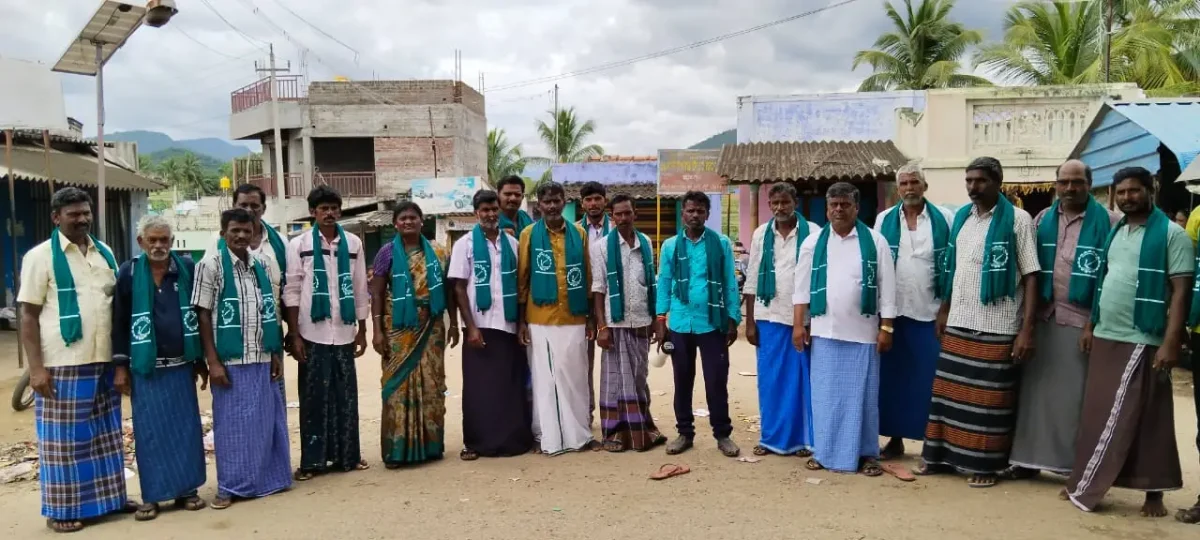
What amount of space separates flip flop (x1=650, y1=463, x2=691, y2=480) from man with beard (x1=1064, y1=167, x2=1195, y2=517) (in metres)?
2.06

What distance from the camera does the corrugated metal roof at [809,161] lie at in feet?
43.6

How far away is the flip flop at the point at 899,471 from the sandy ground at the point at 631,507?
7 cm

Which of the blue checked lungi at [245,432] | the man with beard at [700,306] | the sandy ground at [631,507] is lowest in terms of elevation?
the sandy ground at [631,507]

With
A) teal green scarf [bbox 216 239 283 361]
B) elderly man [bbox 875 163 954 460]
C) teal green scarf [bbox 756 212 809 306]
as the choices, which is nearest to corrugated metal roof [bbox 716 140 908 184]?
teal green scarf [bbox 756 212 809 306]

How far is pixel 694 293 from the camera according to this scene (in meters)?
5.07

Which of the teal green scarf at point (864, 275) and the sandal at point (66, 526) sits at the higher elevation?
the teal green scarf at point (864, 275)

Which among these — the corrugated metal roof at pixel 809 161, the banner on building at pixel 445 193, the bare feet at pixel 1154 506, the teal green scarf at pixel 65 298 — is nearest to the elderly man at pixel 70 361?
the teal green scarf at pixel 65 298

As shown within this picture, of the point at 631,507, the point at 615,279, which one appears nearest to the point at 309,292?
the point at 615,279

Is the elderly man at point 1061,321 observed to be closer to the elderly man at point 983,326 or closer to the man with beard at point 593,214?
the elderly man at point 983,326

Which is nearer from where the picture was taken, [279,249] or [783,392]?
[279,249]

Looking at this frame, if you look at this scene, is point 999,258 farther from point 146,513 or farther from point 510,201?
point 146,513

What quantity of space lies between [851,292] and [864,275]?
124mm

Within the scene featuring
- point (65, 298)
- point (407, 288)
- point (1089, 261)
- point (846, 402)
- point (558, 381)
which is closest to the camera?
point (65, 298)

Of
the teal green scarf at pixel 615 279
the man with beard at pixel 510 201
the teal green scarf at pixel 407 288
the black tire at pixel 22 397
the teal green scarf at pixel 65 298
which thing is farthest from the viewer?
the black tire at pixel 22 397
